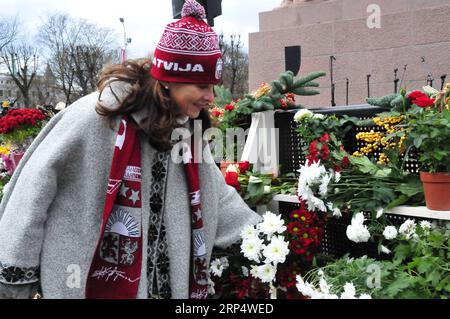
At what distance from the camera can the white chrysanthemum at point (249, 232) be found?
2413 mm

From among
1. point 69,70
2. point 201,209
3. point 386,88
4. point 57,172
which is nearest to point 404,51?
point 386,88

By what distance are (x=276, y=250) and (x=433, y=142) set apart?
2.79ft

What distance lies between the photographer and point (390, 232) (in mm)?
2191

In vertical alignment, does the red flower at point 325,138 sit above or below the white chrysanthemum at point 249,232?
above

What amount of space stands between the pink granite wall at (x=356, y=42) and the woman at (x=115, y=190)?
24.7 ft

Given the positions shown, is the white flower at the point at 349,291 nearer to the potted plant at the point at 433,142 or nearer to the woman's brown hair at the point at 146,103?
the potted plant at the point at 433,142

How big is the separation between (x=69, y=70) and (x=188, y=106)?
33766 millimetres

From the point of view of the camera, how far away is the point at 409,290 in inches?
75.9

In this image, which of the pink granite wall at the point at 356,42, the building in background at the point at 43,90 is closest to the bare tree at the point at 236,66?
the building in background at the point at 43,90

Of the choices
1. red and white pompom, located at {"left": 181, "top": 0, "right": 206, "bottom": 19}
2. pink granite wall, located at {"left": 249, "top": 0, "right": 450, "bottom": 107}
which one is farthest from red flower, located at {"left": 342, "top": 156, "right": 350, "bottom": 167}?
pink granite wall, located at {"left": 249, "top": 0, "right": 450, "bottom": 107}

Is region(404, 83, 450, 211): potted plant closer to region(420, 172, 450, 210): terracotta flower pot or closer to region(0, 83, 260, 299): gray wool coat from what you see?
region(420, 172, 450, 210): terracotta flower pot

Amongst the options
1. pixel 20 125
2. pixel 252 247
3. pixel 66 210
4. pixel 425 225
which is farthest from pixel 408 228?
pixel 20 125

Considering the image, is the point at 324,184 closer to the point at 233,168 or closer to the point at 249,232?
the point at 249,232

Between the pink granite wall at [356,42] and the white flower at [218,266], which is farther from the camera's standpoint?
the pink granite wall at [356,42]
